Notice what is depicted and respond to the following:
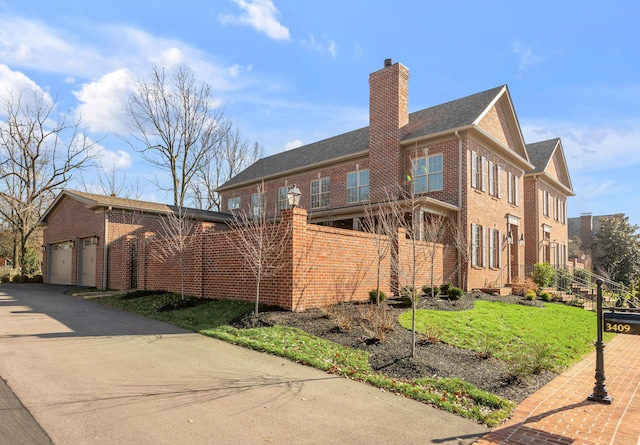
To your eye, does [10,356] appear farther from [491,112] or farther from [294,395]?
[491,112]

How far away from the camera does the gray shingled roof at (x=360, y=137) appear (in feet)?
58.4

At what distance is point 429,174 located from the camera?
1794 cm

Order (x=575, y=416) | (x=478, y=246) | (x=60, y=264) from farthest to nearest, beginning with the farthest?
(x=60, y=264) < (x=478, y=246) < (x=575, y=416)

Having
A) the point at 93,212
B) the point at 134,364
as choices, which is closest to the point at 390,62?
the point at 93,212

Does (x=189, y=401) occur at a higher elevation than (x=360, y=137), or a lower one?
lower

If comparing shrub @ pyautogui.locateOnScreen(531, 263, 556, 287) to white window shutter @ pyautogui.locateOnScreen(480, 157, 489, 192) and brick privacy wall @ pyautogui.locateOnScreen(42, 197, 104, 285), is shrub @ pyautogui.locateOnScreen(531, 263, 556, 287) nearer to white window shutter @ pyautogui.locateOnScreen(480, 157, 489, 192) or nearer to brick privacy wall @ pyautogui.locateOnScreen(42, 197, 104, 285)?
white window shutter @ pyautogui.locateOnScreen(480, 157, 489, 192)

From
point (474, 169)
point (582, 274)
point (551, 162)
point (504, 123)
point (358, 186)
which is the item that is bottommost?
point (582, 274)

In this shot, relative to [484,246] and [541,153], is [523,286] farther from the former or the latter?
[541,153]

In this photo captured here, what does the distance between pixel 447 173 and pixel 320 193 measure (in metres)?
7.49

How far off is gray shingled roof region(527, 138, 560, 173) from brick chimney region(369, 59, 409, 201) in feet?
35.9

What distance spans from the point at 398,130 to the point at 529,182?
11200 mm

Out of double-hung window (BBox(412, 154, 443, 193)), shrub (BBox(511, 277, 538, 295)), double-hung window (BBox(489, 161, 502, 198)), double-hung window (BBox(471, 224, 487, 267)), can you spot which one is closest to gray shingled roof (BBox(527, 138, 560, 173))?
double-hung window (BBox(489, 161, 502, 198))

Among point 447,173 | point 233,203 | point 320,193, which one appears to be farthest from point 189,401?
point 233,203

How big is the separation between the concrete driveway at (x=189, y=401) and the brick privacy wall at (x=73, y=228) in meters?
11.9
